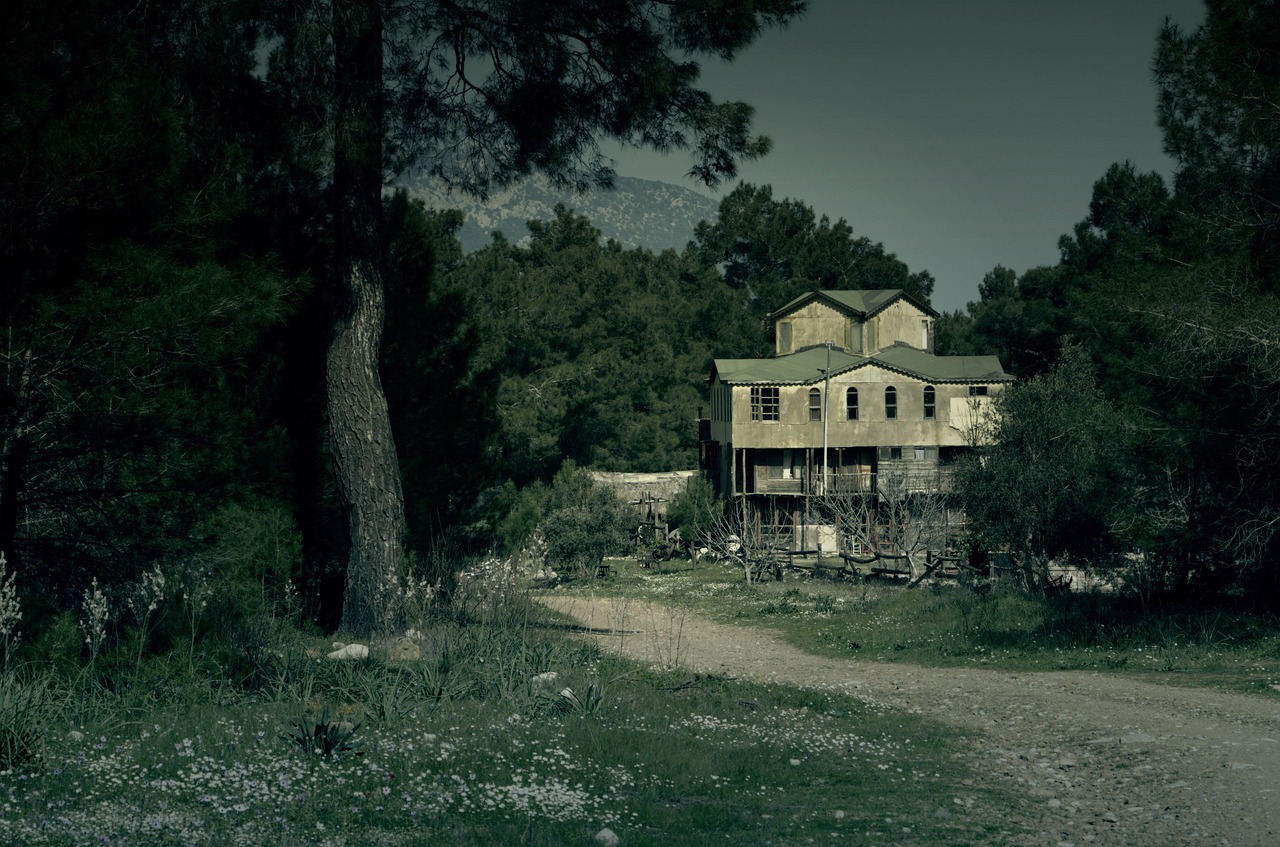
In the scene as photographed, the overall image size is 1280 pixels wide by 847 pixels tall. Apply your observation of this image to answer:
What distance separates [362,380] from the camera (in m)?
13.8

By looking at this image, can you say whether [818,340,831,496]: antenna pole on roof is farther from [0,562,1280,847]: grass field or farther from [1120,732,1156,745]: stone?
[1120,732,1156,745]: stone

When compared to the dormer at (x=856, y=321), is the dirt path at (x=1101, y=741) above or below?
below

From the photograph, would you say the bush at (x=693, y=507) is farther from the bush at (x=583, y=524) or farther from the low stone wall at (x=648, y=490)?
the bush at (x=583, y=524)

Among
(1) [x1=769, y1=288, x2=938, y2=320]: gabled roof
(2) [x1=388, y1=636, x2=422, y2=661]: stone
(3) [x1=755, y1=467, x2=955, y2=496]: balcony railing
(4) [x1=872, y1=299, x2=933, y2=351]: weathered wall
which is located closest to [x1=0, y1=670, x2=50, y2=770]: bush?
(2) [x1=388, y1=636, x2=422, y2=661]: stone

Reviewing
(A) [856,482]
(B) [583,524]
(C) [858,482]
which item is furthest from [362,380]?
(A) [856,482]

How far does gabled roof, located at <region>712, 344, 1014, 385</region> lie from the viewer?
47.7 metres

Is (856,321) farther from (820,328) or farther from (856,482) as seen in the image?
(856,482)

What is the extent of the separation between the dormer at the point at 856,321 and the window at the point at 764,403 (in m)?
7.62

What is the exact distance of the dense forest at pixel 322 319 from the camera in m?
9.31

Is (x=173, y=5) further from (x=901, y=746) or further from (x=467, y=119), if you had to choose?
(x=901, y=746)

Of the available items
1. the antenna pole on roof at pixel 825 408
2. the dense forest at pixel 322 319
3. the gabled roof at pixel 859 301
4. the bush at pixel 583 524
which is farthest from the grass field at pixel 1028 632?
the gabled roof at pixel 859 301

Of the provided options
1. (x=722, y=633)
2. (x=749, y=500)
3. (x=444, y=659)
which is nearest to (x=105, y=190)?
(x=444, y=659)

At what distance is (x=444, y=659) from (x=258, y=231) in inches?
343

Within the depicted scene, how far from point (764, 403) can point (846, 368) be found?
3.82 meters
